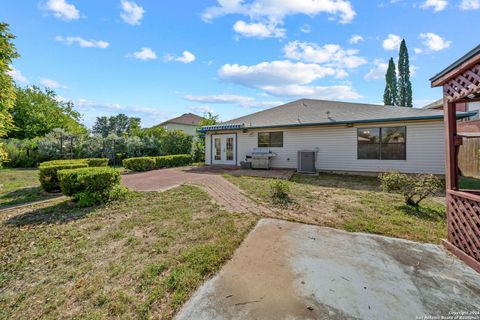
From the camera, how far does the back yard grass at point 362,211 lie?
3735mm

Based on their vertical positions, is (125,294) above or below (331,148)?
below

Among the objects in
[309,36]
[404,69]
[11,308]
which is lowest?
[11,308]

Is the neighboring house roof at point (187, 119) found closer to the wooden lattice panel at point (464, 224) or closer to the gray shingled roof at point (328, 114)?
the gray shingled roof at point (328, 114)

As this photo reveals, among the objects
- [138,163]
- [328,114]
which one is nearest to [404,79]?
[328,114]

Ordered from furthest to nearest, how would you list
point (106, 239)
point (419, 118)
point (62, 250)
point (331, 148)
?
point (331, 148)
point (419, 118)
point (106, 239)
point (62, 250)

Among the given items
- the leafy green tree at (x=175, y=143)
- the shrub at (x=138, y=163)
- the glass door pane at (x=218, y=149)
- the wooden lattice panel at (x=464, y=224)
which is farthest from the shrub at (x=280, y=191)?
the leafy green tree at (x=175, y=143)

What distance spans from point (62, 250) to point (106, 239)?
0.56 m

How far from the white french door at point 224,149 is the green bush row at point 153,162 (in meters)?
2.31

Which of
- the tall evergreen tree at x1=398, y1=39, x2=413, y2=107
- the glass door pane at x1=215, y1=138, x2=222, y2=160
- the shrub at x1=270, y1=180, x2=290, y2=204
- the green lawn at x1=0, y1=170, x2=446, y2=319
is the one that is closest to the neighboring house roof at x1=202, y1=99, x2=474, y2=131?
the glass door pane at x1=215, y1=138, x2=222, y2=160

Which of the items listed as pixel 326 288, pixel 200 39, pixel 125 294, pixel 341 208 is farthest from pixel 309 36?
pixel 125 294

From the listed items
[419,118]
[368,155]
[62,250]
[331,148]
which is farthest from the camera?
[331,148]

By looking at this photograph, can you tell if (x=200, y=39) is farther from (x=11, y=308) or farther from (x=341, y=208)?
(x=11, y=308)

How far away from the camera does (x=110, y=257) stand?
2.89m

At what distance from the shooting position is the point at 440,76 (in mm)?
3266
